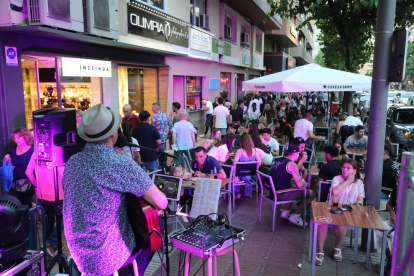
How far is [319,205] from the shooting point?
4660 millimetres

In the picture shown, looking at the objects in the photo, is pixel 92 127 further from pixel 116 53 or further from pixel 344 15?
pixel 344 15

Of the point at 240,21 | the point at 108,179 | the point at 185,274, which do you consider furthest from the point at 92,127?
the point at 240,21

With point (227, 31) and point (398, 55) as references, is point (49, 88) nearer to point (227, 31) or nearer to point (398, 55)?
point (398, 55)

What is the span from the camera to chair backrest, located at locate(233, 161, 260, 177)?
6.62 meters

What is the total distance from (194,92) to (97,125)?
13.3 meters

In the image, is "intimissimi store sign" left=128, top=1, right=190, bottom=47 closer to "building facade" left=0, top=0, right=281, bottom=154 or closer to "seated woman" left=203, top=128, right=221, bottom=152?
"building facade" left=0, top=0, right=281, bottom=154

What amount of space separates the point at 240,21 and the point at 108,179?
791 inches

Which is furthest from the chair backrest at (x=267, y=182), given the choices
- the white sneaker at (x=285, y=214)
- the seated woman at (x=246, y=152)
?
the seated woman at (x=246, y=152)

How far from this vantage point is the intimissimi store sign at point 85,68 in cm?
752

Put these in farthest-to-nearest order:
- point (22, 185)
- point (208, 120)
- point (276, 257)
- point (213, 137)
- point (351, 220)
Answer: point (208, 120) < point (213, 137) < point (22, 185) < point (276, 257) < point (351, 220)

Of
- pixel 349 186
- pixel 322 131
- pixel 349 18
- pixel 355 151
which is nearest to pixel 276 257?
pixel 349 186

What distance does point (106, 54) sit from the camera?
8.82 m

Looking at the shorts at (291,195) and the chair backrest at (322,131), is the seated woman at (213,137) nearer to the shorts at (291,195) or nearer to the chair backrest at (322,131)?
the shorts at (291,195)

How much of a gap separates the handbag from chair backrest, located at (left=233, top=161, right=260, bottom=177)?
139 inches
